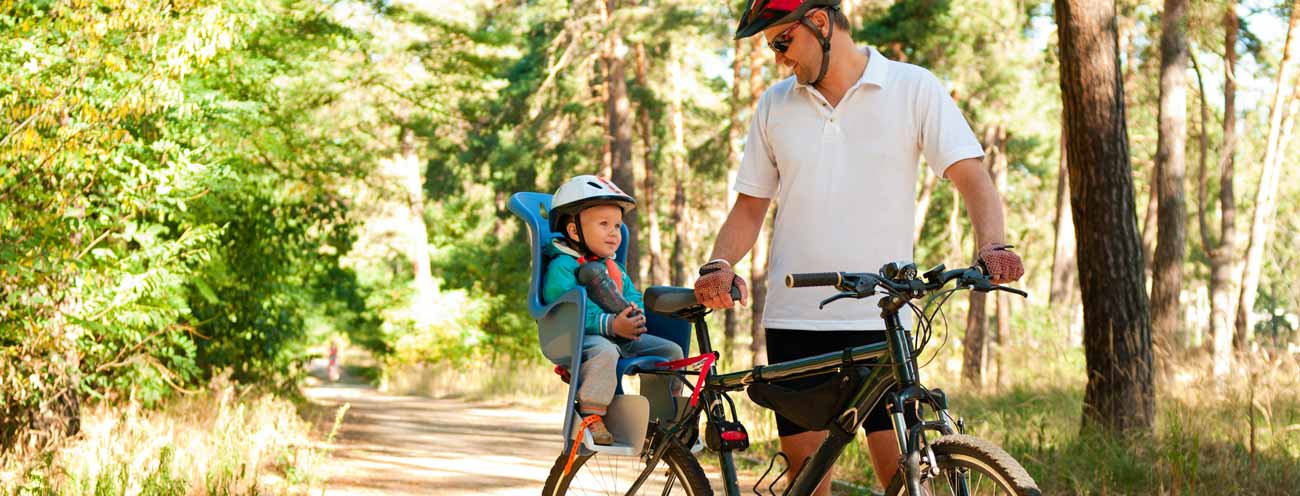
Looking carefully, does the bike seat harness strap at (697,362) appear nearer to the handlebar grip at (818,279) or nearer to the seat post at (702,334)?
the seat post at (702,334)

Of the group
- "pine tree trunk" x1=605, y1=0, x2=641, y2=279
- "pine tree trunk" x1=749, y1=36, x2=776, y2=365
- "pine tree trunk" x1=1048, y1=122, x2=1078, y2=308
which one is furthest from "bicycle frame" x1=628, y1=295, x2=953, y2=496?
"pine tree trunk" x1=1048, y1=122, x2=1078, y2=308

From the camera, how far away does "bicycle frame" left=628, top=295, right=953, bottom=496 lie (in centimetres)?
302

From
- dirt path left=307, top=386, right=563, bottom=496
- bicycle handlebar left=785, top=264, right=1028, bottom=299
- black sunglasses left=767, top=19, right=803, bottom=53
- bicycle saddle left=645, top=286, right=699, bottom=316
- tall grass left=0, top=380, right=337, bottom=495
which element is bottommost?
dirt path left=307, top=386, right=563, bottom=496

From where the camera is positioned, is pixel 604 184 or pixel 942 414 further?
pixel 604 184

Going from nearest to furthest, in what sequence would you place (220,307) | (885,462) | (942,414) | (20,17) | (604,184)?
(942,414), (885,462), (604,184), (20,17), (220,307)

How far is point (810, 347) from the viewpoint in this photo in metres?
3.76

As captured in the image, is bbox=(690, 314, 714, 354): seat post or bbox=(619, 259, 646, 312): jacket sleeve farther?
bbox=(619, 259, 646, 312): jacket sleeve

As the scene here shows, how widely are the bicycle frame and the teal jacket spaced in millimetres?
217

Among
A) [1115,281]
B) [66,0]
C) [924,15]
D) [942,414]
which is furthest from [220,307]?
[924,15]

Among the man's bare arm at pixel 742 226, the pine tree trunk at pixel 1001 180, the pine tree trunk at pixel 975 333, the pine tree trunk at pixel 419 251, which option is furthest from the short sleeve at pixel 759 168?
the pine tree trunk at pixel 419 251

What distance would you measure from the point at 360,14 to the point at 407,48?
1886 millimetres

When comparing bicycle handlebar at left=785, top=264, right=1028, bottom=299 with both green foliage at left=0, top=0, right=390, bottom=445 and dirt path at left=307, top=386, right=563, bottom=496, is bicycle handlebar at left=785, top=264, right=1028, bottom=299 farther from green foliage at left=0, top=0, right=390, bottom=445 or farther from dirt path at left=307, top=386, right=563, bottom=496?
dirt path at left=307, top=386, right=563, bottom=496

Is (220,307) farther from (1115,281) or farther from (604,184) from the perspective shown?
(604,184)

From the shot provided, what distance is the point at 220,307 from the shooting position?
12797 millimetres
